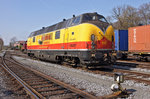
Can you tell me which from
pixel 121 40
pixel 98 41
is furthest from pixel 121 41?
pixel 98 41

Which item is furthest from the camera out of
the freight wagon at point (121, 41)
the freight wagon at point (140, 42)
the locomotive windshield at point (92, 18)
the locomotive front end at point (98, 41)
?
the freight wagon at point (121, 41)

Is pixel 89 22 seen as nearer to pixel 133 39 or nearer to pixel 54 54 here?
pixel 54 54

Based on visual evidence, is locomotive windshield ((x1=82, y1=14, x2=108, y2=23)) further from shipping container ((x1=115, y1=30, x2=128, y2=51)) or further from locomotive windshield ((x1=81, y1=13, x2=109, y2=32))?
shipping container ((x1=115, y1=30, x2=128, y2=51))

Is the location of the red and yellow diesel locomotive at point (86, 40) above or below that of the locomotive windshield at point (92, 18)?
below

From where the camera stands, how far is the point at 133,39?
15.7 metres

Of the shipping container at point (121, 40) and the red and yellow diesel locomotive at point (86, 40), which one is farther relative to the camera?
the shipping container at point (121, 40)

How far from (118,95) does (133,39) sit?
1253cm

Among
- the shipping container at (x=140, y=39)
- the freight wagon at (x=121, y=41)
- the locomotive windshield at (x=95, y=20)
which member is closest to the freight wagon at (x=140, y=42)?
the shipping container at (x=140, y=39)

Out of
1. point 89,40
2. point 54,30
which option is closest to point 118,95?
point 89,40

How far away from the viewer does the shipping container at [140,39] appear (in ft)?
47.0

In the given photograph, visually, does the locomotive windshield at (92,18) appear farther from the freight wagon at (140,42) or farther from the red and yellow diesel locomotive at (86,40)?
the freight wagon at (140,42)

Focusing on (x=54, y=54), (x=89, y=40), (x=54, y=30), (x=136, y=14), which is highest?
(x=136, y=14)

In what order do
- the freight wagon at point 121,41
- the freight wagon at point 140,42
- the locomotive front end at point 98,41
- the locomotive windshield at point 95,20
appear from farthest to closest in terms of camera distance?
the freight wagon at point 121,41, the freight wagon at point 140,42, the locomotive windshield at point 95,20, the locomotive front end at point 98,41

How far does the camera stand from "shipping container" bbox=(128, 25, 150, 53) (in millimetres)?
14320
